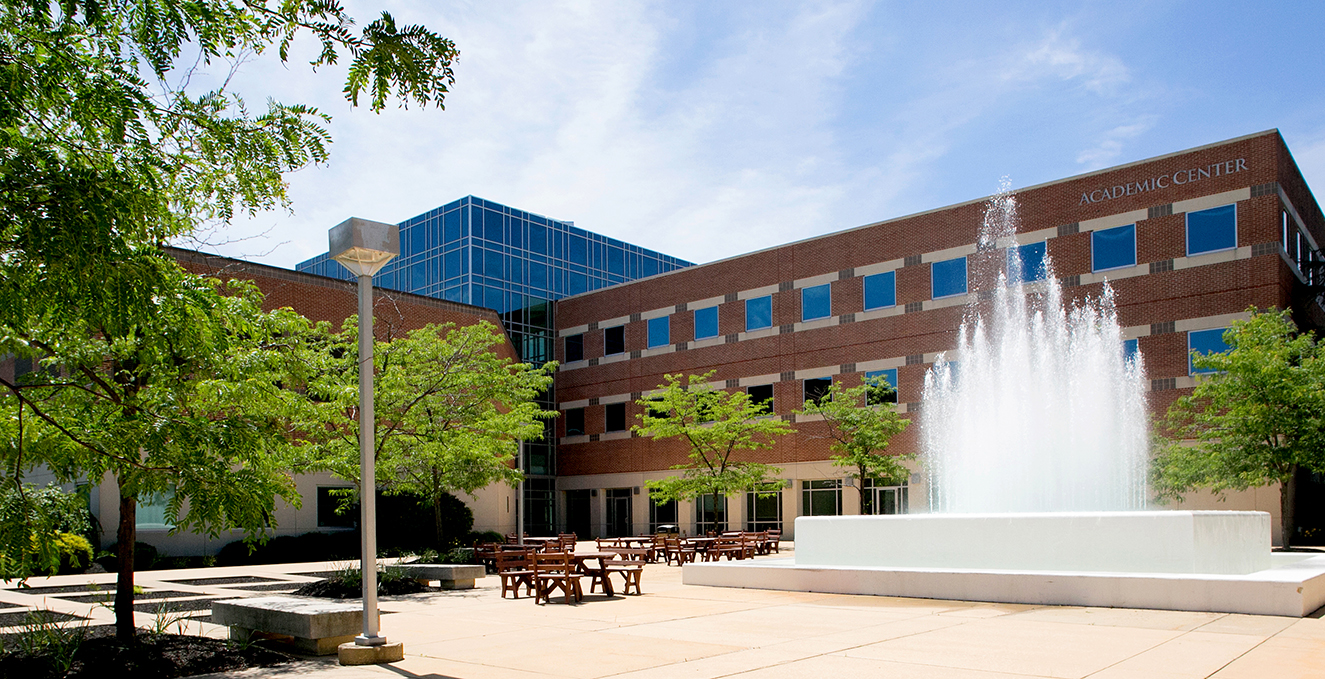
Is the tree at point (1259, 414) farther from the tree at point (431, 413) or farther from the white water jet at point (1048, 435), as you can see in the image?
the tree at point (431, 413)

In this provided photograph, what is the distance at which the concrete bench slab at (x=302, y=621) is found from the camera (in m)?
10.3

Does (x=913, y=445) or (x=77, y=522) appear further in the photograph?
(x=913, y=445)

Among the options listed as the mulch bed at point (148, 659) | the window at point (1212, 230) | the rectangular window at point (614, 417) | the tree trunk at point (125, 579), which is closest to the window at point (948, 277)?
the window at point (1212, 230)

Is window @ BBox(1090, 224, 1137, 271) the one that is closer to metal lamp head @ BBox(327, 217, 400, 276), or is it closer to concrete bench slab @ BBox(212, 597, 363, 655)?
metal lamp head @ BBox(327, 217, 400, 276)

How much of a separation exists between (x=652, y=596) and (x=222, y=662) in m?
8.34

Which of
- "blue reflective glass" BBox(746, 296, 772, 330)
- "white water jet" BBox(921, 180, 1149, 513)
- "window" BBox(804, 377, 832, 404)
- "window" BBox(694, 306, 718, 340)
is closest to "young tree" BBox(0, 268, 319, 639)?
"white water jet" BBox(921, 180, 1149, 513)

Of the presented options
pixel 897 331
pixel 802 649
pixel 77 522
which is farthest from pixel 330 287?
pixel 802 649

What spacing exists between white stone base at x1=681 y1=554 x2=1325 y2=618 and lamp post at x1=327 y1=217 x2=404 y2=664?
856 centimetres

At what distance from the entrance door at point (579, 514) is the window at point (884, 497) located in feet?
54.2

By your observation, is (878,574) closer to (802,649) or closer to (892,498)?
(802,649)

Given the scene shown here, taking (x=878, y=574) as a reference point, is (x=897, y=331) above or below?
above

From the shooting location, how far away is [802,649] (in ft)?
33.7

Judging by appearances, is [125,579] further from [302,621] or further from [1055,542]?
[1055,542]

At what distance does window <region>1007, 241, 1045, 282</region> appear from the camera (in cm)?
3619
